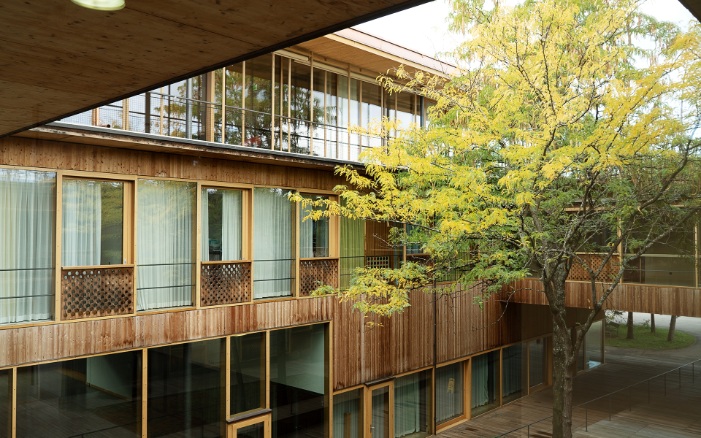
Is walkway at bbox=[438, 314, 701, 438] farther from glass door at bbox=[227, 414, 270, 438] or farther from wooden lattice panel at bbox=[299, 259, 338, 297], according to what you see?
glass door at bbox=[227, 414, 270, 438]

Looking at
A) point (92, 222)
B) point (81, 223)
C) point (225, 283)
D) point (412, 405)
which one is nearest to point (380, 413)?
point (412, 405)

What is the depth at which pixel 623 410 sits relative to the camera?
1759 centimetres

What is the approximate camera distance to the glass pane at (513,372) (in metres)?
19.2

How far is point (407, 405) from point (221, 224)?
292 inches

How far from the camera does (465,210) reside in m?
10.6

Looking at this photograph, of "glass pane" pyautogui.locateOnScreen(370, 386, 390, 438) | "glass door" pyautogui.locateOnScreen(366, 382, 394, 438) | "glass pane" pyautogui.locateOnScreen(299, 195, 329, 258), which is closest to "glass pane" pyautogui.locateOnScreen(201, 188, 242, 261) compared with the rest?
"glass pane" pyautogui.locateOnScreen(299, 195, 329, 258)

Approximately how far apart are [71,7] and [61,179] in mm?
7690

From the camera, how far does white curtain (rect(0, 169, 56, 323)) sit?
8.98m

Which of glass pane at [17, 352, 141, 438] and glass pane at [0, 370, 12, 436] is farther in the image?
glass pane at [17, 352, 141, 438]

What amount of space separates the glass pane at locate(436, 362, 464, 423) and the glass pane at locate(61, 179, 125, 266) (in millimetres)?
10052

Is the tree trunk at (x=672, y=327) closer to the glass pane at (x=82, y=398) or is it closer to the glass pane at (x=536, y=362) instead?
the glass pane at (x=536, y=362)

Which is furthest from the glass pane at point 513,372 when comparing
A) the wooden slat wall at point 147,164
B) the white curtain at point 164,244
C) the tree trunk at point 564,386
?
the white curtain at point 164,244

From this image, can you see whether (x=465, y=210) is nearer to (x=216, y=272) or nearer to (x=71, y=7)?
(x=216, y=272)

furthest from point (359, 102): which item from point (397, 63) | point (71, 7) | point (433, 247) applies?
point (71, 7)
